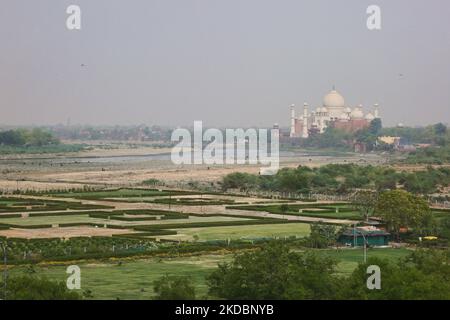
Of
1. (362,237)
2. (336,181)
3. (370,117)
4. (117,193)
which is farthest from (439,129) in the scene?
(362,237)

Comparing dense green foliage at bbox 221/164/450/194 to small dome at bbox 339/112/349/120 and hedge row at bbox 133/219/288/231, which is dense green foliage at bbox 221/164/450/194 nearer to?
hedge row at bbox 133/219/288/231

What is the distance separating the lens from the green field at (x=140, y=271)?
27.5 m

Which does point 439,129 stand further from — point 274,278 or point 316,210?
point 274,278

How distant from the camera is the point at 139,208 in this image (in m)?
50.2

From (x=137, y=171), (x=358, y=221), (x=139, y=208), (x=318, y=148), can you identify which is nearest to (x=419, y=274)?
(x=358, y=221)

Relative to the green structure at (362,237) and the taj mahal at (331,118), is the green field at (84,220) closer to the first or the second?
the green structure at (362,237)

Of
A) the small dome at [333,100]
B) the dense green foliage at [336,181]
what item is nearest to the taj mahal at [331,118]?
the small dome at [333,100]

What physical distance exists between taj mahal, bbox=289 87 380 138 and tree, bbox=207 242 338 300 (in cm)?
11370

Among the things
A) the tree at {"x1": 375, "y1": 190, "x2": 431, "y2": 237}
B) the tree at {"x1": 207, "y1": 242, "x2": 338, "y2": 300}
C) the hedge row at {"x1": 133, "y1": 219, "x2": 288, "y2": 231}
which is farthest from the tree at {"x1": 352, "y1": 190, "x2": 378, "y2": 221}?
the tree at {"x1": 207, "y1": 242, "x2": 338, "y2": 300}

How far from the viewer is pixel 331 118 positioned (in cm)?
14338

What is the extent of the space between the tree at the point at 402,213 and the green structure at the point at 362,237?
1972 millimetres

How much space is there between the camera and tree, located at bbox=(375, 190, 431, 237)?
1577 inches

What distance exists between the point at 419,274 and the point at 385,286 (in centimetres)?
101

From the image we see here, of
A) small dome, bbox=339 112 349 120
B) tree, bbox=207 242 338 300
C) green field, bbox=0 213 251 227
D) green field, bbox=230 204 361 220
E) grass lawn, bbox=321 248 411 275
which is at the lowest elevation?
grass lawn, bbox=321 248 411 275
